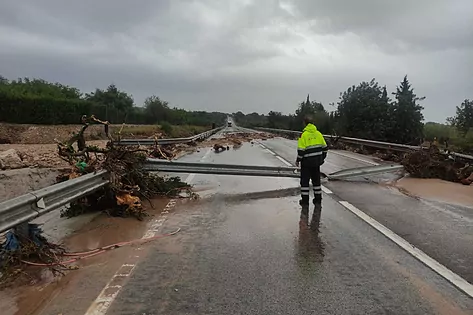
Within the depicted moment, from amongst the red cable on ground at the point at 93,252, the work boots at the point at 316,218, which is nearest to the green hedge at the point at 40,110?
the work boots at the point at 316,218

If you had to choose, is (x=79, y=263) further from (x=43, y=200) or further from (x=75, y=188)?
(x=75, y=188)

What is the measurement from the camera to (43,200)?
577 centimetres

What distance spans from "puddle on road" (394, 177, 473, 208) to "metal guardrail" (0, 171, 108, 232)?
7291 millimetres

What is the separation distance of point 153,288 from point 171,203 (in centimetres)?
475

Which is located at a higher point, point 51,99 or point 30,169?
point 51,99

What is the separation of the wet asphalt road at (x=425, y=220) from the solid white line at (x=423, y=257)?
91mm

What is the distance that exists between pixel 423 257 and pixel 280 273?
1.93m

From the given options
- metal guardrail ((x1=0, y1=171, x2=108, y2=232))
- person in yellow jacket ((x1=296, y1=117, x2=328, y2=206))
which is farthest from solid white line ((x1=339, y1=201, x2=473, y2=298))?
metal guardrail ((x1=0, y1=171, x2=108, y2=232))

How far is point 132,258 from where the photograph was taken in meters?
5.50

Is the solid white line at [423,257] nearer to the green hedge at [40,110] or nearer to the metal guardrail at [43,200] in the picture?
the metal guardrail at [43,200]

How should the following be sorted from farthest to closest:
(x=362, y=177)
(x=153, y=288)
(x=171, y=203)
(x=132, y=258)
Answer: (x=362, y=177) → (x=171, y=203) → (x=132, y=258) → (x=153, y=288)

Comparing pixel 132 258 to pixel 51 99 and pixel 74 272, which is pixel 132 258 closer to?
pixel 74 272

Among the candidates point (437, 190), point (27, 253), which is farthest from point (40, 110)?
point (27, 253)

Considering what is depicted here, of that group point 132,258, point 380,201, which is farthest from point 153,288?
point 380,201
